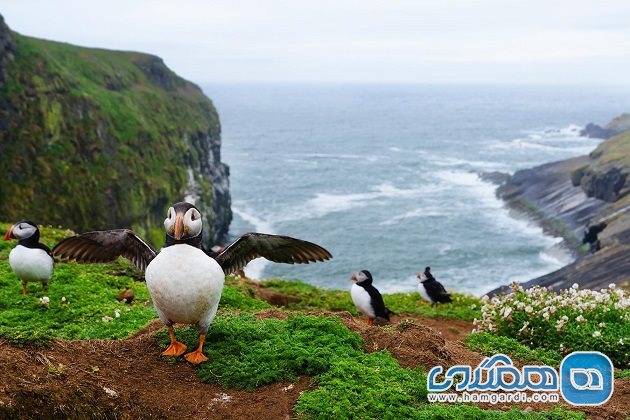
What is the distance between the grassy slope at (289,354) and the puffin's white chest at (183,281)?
80 centimetres

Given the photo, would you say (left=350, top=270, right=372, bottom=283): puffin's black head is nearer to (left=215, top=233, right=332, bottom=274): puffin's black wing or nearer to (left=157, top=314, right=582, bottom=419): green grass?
(left=157, top=314, right=582, bottom=419): green grass

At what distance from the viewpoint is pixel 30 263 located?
1061cm

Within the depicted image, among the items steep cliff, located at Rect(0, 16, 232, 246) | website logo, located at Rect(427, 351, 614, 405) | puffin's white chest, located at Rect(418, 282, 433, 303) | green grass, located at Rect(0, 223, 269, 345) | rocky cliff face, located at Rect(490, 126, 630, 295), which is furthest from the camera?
steep cliff, located at Rect(0, 16, 232, 246)

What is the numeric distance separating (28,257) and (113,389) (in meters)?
5.33

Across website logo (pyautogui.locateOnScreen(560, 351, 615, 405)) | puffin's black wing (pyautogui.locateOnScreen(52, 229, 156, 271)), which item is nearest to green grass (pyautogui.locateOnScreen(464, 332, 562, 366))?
website logo (pyautogui.locateOnScreen(560, 351, 615, 405))

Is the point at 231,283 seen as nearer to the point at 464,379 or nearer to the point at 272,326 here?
the point at 272,326

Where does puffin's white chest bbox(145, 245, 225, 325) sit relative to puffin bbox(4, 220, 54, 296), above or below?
above

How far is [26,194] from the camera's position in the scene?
4159 cm

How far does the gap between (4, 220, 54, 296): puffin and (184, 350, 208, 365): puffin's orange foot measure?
4.97 m

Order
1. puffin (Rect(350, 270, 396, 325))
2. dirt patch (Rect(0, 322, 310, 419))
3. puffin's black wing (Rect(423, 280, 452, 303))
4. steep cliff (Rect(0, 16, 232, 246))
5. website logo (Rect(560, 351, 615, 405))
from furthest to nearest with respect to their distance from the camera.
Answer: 1. steep cliff (Rect(0, 16, 232, 246))
2. puffin's black wing (Rect(423, 280, 452, 303))
3. puffin (Rect(350, 270, 396, 325))
4. website logo (Rect(560, 351, 615, 405))
5. dirt patch (Rect(0, 322, 310, 419))

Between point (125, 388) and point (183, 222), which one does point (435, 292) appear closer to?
point (183, 222)

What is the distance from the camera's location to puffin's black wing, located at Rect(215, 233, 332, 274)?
7625 mm

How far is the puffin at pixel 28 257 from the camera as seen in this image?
1057cm

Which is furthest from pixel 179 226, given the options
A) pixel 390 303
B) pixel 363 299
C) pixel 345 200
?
pixel 345 200
